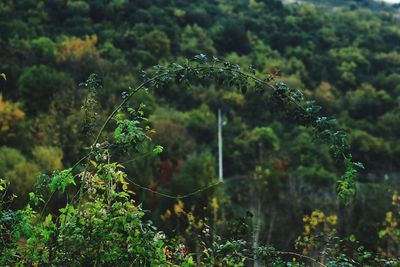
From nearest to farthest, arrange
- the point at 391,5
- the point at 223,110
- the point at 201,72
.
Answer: the point at 201,72
the point at 223,110
the point at 391,5

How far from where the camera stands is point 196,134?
3862cm

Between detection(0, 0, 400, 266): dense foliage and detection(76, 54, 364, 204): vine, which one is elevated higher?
detection(76, 54, 364, 204): vine

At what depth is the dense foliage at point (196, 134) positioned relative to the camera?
10.3ft

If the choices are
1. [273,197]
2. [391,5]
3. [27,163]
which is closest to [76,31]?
[27,163]

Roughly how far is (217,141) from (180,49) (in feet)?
57.1

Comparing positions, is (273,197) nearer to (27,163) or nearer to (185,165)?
(185,165)

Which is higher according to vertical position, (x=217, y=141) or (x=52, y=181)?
(x=52, y=181)

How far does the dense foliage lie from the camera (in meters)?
3.13

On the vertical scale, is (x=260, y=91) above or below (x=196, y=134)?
above

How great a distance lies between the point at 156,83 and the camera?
3.22 metres

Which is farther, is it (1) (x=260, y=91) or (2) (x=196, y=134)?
(2) (x=196, y=134)

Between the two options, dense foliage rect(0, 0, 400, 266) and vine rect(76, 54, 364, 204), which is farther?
dense foliage rect(0, 0, 400, 266)

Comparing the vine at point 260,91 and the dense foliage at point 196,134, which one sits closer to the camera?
the vine at point 260,91

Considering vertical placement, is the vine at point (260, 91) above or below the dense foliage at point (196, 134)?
above
